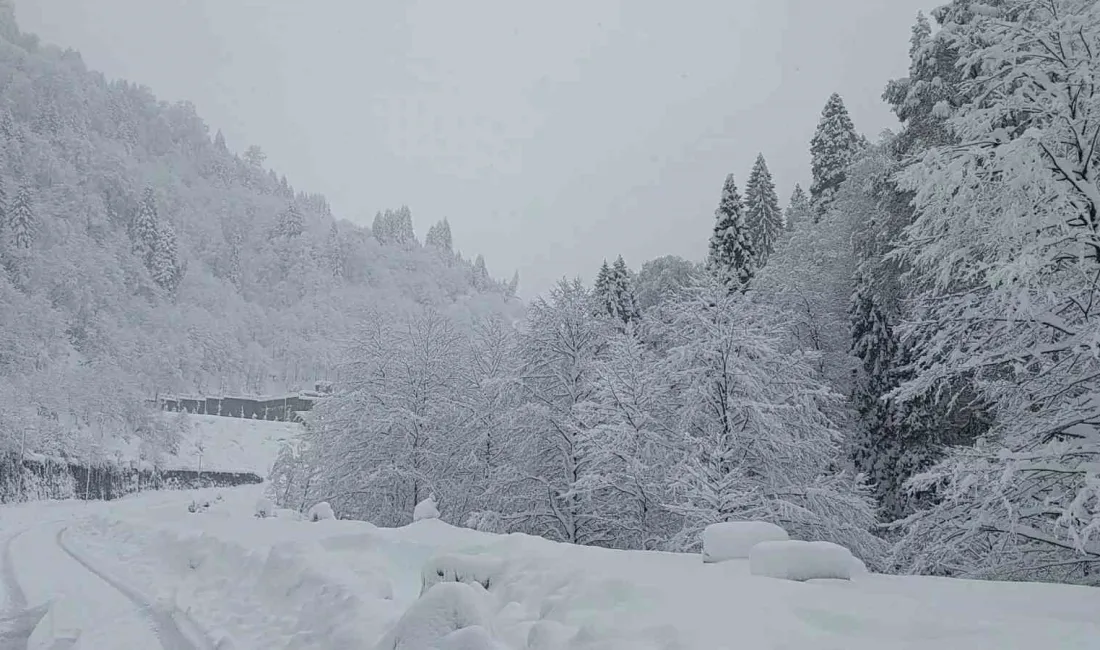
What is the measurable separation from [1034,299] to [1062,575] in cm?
369

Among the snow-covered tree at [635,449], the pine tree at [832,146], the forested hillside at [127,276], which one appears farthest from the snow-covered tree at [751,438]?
the forested hillside at [127,276]

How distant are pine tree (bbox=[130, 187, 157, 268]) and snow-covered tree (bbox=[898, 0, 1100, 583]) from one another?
16587cm

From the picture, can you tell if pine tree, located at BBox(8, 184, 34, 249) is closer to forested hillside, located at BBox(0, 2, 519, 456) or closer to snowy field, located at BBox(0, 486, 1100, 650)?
forested hillside, located at BBox(0, 2, 519, 456)

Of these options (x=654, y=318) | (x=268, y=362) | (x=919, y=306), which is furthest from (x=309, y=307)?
(x=919, y=306)

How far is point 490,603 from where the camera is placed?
6.92m

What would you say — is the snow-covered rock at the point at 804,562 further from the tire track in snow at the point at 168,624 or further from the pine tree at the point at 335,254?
the pine tree at the point at 335,254

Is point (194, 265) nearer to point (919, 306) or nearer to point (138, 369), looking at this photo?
point (138, 369)

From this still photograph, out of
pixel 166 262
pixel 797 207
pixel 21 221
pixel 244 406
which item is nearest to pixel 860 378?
pixel 797 207

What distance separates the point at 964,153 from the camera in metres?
9.89

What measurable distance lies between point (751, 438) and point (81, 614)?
13175 mm

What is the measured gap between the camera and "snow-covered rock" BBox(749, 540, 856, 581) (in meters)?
6.77

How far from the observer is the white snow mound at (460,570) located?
7266mm

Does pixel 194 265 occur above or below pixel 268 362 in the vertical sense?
above

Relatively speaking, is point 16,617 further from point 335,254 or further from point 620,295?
point 335,254
